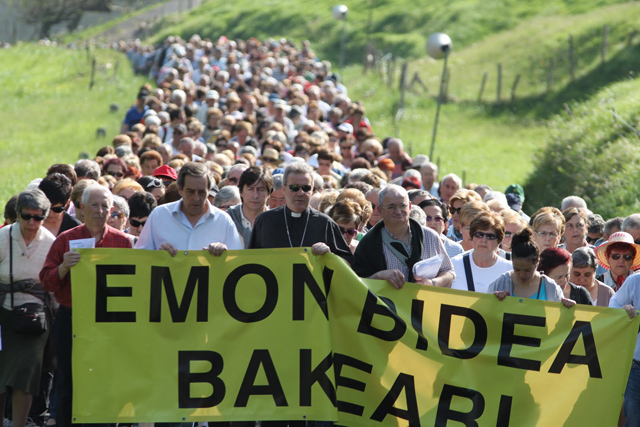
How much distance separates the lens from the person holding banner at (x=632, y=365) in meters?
7.50

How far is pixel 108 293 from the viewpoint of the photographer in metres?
7.32

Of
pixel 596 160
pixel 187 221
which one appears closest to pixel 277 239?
pixel 187 221

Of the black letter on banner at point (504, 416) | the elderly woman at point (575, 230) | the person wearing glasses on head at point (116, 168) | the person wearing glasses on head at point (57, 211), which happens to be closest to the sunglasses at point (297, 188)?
the person wearing glasses on head at point (57, 211)

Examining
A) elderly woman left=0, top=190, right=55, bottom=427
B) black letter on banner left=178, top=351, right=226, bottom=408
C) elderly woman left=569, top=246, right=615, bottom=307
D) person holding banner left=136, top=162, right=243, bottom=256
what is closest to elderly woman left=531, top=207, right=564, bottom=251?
elderly woman left=569, top=246, right=615, bottom=307

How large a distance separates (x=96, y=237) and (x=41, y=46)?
155 feet

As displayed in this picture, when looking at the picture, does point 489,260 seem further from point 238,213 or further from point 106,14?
point 106,14

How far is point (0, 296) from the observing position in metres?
7.88

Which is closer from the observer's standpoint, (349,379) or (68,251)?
(349,379)

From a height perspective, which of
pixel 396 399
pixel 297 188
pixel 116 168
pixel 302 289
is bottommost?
pixel 116 168

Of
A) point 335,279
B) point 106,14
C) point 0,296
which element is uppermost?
point 335,279

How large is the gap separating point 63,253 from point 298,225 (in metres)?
1.70

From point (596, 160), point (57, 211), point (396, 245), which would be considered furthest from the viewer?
point (596, 160)

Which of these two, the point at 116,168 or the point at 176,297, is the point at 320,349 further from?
the point at 116,168

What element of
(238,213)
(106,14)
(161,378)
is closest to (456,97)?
(238,213)
